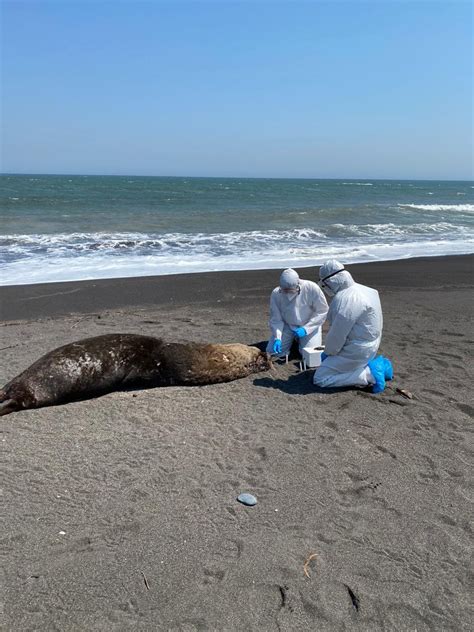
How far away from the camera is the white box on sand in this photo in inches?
252

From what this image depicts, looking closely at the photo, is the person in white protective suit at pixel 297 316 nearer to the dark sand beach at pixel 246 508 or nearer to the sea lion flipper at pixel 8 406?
the dark sand beach at pixel 246 508

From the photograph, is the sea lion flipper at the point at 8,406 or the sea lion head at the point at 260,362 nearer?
the sea lion flipper at the point at 8,406

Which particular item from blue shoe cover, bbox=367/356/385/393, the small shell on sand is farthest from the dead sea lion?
the small shell on sand

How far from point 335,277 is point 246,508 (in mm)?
2709

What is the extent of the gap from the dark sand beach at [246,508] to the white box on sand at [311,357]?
198mm

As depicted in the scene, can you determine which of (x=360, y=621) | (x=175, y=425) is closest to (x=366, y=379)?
(x=175, y=425)

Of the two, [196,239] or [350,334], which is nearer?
[350,334]

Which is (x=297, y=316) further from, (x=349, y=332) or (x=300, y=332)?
(x=349, y=332)

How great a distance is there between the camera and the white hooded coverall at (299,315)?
22.1ft

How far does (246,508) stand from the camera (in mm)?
3748

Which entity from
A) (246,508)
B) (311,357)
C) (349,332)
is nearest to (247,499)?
(246,508)

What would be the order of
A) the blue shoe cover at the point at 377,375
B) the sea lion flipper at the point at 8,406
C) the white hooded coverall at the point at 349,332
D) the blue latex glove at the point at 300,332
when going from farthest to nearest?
the blue latex glove at the point at 300,332 < the blue shoe cover at the point at 377,375 < the white hooded coverall at the point at 349,332 < the sea lion flipper at the point at 8,406

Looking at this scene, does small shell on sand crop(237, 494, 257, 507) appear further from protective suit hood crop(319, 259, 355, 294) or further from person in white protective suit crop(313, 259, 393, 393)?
protective suit hood crop(319, 259, 355, 294)

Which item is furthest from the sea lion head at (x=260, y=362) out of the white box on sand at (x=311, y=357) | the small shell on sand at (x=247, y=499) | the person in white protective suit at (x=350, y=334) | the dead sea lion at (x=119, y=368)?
the small shell on sand at (x=247, y=499)
